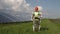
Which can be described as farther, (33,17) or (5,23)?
(5,23)

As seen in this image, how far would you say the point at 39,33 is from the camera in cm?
1311

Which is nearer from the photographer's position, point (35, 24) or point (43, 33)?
point (43, 33)

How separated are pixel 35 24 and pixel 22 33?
1456 millimetres

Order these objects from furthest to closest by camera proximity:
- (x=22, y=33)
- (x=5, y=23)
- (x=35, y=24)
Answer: (x=5, y=23), (x=35, y=24), (x=22, y=33)

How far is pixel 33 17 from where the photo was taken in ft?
44.2

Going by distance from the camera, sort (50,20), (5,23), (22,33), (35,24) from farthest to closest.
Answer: (50,20)
(5,23)
(35,24)
(22,33)

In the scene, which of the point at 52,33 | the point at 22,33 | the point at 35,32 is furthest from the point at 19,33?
the point at 52,33

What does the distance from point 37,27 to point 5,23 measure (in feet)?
16.0

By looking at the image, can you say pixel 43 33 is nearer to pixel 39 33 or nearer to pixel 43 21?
pixel 39 33

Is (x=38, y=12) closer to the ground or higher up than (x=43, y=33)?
higher up

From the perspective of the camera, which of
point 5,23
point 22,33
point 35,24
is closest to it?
point 22,33

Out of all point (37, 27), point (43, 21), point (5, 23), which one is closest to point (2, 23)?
point (5, 23)

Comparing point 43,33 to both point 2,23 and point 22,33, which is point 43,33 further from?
point 2,23

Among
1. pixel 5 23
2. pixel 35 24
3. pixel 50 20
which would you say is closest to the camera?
pixel 35 24
